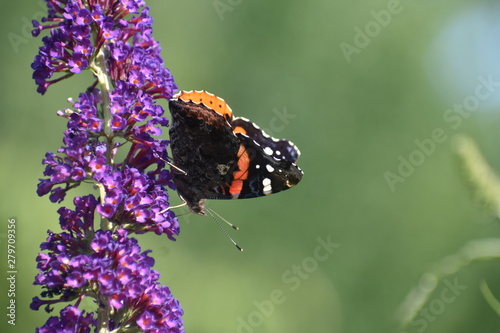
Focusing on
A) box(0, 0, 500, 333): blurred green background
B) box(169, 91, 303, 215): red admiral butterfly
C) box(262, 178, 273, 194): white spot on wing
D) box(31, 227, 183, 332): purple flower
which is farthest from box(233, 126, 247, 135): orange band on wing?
box(0, 0, 500, 333): blurred green background

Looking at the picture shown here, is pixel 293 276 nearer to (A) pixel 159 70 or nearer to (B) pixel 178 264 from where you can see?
(B) pixel 178 264

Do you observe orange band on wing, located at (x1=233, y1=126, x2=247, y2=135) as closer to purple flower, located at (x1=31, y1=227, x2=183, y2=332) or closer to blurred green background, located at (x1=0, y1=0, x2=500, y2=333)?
purple flower, located at (x1=31, y1=227, x2=183, y2=332)

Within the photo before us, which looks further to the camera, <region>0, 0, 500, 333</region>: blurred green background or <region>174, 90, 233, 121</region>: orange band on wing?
<region>0, 0, 500, 333</region>: blurred green background

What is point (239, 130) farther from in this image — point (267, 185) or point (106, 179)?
point (106, 179)

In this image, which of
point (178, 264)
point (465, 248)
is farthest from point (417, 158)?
point (465, 248)

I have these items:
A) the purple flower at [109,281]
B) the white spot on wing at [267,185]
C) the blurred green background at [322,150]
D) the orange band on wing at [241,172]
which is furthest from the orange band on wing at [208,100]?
the blurred green background at [322,150]

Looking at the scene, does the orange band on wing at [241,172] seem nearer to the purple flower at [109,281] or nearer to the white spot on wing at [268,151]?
the white spot on wing at [268,151]

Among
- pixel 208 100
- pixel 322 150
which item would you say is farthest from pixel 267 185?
pixel 322 150
